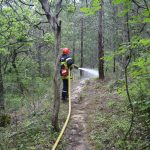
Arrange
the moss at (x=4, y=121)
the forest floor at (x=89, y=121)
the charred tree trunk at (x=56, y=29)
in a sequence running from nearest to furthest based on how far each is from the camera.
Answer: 1. the forest floor at (x=89, y=121)
2. the charred tree trunk at (x=56, y=29)
3. the moss at (x=4, y=121)

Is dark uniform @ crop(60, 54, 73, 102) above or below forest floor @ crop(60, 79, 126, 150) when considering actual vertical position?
above

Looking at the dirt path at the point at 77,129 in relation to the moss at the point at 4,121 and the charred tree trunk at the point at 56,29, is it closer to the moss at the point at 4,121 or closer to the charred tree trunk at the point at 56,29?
the charred tree trunk at the point at 56,29

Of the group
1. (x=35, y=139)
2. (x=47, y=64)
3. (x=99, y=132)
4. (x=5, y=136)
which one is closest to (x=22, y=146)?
(x=35, y=139)

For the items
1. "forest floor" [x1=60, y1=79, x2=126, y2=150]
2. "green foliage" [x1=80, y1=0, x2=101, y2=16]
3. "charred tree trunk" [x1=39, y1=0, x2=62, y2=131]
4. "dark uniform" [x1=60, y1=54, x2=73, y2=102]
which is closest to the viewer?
"green foliage" [x1=80, y1=0, x2=101, y2=16]

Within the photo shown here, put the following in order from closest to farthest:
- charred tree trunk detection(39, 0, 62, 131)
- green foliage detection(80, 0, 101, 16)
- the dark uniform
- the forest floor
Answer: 1. green foliage detection(80, 0, 101, 16)
2. the forest floor
3. charred tree trunk detection(39, 0, 62, 131)
4. the dark uniform

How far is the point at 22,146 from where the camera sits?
7168 mm

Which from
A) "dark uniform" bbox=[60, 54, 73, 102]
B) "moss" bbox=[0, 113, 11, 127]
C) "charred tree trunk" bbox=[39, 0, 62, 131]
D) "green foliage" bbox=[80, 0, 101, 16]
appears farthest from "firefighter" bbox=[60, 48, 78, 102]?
"green foliage" bbox=[80, 0, 101, 16]

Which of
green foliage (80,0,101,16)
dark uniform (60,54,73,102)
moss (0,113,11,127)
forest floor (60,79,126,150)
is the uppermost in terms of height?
green foliage (80,0,101,16)

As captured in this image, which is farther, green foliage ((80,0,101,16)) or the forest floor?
the forest floor

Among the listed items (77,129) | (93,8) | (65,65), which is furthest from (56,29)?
(65,65)

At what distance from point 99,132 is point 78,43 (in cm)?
3557

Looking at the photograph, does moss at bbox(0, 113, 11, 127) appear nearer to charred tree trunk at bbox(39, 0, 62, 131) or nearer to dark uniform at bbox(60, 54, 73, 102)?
dark uniform at bbox(60, 54, 73, 102)

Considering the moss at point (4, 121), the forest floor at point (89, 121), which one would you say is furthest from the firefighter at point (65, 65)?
the moss at point (4, 121)

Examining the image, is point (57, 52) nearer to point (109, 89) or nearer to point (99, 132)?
point (99, 132)
